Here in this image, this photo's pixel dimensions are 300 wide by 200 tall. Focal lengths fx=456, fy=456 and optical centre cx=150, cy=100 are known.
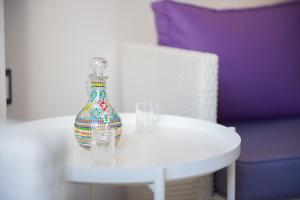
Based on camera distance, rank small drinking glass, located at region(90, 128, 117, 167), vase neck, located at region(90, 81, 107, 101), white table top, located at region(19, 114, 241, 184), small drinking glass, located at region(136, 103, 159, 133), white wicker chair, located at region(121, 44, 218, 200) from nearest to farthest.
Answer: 1. white table top, located at region(19, 114, 241, 184)
2. small drinking glass, located at region(90, 128, 117, 167)
3. vase neck, located at region(90, 81, 107, 101)
4. small drinking glass, located at region(136, 103, 159, 133)
5. white wicker chair, located at region(121, 44, 218, 200)

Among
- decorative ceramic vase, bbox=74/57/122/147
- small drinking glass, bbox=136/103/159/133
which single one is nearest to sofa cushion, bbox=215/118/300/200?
small drinking glass, bbox=136/103/159/133

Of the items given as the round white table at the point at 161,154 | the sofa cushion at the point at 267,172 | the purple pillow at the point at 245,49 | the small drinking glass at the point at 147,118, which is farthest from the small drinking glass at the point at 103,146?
the purple pillow at the point at 245,49

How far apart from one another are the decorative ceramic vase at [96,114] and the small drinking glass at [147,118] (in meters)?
0.17

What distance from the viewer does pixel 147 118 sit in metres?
1.20

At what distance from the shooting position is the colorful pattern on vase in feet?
3.25

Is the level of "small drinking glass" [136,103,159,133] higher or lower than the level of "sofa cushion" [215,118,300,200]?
higher

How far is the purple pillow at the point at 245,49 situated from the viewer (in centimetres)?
156

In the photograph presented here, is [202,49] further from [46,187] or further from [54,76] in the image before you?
[46,187]

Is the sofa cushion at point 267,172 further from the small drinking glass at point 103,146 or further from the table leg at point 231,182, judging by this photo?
the small drinking glass at point 103,146

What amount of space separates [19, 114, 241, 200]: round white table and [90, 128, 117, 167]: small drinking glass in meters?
0.02

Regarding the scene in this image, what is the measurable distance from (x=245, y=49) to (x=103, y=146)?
83 cm

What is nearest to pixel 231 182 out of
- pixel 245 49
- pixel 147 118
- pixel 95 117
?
pixel 147 118

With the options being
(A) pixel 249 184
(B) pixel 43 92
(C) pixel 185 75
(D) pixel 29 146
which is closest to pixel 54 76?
(B) pixel 43 92

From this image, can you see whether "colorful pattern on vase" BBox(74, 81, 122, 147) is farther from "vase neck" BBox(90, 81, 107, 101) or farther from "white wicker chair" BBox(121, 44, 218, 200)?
"white wicker chair" BBox(121, 44, 218, 200)
